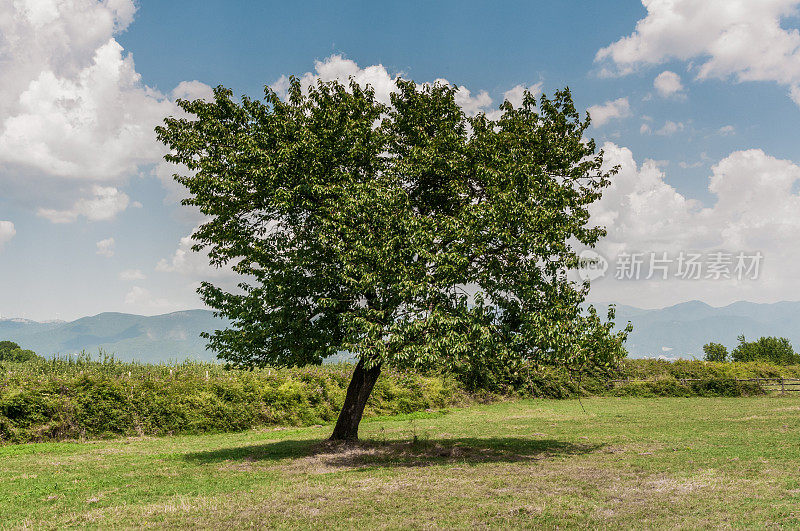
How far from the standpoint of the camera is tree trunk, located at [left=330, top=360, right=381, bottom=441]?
19609 millimetres

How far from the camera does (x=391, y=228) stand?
16.0 meters

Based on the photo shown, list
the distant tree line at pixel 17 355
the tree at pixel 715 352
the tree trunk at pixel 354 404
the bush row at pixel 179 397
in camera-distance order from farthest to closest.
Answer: the tree at pixel 715 352 < the distant tree line at pixel 17 355 < the bush row at pixel 179 397 < the tree trunk at pixel 354 404

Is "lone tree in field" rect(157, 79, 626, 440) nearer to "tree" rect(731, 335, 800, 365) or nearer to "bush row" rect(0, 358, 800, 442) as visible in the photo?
"bush row" rect(0, 358, 800, 442)

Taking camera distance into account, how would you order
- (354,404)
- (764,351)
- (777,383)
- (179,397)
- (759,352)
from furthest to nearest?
(759,352) < (764,351) < (777,383) < (179,397) < (354,404)

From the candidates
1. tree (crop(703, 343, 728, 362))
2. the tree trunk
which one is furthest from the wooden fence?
tree (crop(703, 343, 728, 362))

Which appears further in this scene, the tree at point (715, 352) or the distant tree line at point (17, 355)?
the tree at point (715, 352)

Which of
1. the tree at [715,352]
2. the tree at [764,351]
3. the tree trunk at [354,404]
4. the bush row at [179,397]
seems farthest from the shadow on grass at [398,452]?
the tree at [715,352]

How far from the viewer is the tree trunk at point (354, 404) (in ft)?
64.3

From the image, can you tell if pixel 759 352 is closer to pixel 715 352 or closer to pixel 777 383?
pixel 715 352

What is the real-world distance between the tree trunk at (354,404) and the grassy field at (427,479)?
0.72 meters

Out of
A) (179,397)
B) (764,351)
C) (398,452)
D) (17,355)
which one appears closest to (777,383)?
(764,351)

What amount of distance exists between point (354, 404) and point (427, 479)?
685 cm

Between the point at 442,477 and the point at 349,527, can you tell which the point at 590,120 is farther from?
the point at 349,527

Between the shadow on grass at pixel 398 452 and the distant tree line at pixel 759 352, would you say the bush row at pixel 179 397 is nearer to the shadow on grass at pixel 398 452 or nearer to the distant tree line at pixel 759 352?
the shadow on grass at pixel 398 452
